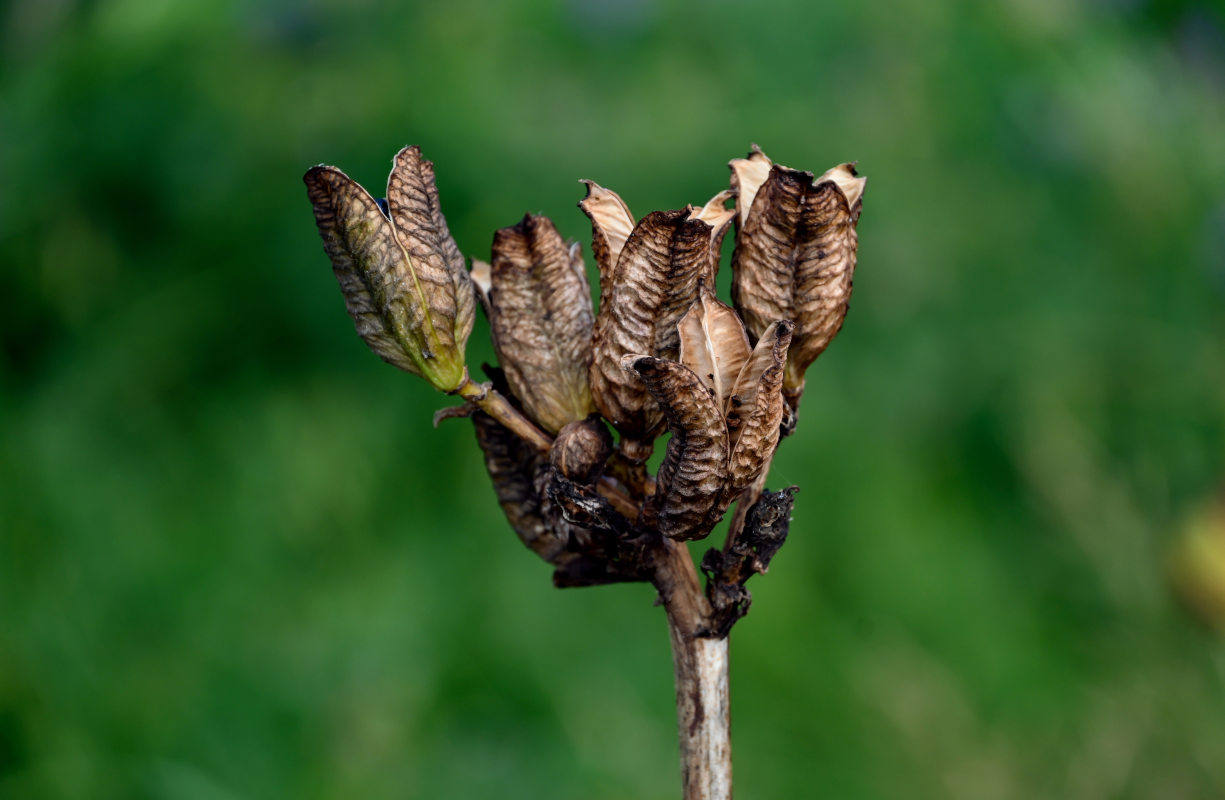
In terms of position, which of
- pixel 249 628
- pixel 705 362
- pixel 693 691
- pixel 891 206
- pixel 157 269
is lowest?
pixel 249 628

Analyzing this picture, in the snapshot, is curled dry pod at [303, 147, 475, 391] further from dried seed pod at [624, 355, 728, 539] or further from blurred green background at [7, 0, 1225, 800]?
blurred green background at [7, 0, 1225, 800]

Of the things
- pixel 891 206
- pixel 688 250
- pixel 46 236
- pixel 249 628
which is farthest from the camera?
pixel 891 206

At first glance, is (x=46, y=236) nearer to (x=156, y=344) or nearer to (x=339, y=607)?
(x=156, y=344)

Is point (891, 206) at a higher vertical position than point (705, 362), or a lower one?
higher

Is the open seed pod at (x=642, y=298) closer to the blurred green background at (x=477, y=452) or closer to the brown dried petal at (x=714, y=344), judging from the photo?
the brown dried petal at (x=714, y=344)

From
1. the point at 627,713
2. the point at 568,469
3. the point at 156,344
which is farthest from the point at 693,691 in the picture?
the point at 156,344

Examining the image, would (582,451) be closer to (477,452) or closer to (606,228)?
(606,228)
